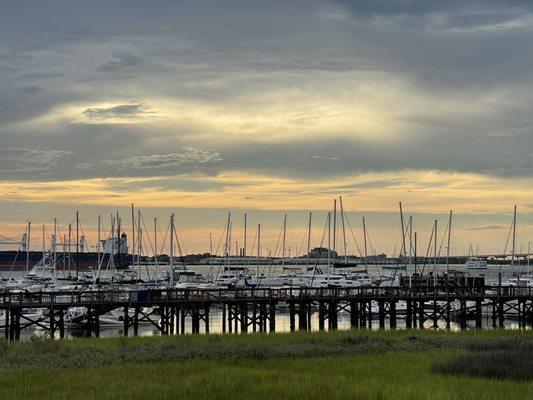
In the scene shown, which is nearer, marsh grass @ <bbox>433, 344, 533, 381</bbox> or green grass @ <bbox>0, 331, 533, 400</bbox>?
green grass @ <bbox>0, 331, 533, 400</bbox>

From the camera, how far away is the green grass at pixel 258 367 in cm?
2722

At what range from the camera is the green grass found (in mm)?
27219

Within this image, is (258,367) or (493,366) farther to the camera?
(258,367)

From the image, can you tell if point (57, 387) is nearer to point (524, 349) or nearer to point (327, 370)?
point (327, 370)

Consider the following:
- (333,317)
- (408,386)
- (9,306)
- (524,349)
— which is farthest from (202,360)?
(333,317)

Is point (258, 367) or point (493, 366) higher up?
point (493, 366)

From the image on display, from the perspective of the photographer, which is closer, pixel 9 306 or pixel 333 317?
pixel 9 306

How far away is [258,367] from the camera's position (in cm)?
3394

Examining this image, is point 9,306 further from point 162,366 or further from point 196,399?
point 196,399

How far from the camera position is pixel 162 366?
33.8m

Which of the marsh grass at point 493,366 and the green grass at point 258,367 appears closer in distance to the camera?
the green grass at point 258,367

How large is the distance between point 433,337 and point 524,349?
28.0 feet

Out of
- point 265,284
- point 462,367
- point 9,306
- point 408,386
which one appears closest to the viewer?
point 408,386

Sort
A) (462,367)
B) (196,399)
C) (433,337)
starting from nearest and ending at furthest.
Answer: (196,399), (462,367), (433,337)
